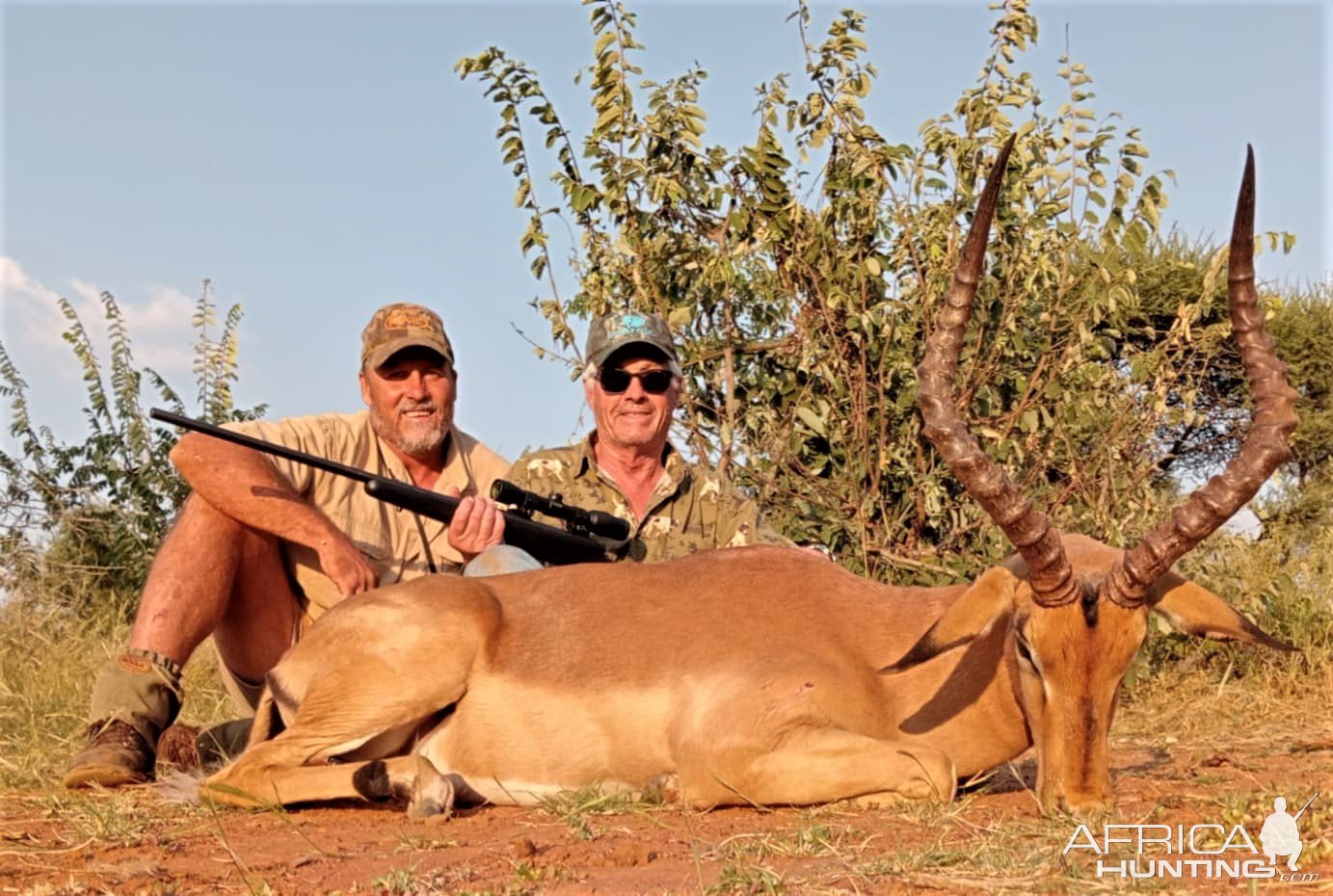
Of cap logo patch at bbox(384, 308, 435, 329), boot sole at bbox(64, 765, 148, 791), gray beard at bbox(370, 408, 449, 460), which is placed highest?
cap logo patch at bbox(384, 308, 435, 329)

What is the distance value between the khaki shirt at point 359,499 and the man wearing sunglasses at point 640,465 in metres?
0.54

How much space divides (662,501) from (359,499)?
1.65m

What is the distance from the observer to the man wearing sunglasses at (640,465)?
26.2ft

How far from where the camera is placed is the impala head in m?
5.00

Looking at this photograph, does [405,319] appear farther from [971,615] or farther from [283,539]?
[971,615]

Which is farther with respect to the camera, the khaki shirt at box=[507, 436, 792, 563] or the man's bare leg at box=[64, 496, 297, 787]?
the khaki shirt at box=[507, 436, 792, 563]

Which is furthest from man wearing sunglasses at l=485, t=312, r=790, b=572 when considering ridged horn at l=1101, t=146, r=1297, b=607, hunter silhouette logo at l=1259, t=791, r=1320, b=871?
hunter silhouette logo at l=1259, t=791, r=1320, b=871

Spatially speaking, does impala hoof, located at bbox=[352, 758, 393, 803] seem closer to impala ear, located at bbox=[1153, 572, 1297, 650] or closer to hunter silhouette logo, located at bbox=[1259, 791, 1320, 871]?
impala ear, located at bbox=[1153, 572, 1297, 650]

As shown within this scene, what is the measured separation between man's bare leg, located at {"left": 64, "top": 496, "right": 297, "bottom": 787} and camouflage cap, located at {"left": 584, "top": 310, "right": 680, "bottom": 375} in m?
2.03

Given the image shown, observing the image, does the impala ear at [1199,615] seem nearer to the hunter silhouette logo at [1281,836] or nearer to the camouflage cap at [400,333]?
the hunter silhouette logo at [1281,836]

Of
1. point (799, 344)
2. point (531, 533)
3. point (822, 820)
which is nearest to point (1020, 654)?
point (822, 820)

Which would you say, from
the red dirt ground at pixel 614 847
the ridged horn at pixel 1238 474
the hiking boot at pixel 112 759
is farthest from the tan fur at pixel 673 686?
the hiking boot at pixel 112 759

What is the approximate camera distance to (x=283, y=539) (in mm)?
7129

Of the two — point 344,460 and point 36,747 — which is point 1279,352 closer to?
point 344,460
